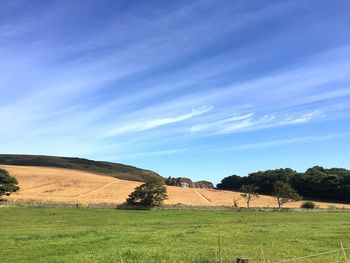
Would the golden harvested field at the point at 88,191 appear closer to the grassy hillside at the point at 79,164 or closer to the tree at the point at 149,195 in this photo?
the tree at the point at 149,195

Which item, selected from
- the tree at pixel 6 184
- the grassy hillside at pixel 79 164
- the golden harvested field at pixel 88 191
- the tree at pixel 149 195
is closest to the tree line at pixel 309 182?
the golden harvested field at pixel 88 191

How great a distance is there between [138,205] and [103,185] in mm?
43364

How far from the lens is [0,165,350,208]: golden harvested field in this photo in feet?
349

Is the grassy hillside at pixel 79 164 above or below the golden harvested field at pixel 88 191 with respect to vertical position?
above

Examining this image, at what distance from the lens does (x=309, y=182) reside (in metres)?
137

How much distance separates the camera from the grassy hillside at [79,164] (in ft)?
535

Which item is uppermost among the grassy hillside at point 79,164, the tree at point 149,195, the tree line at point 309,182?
the grassy hillside at point 79,164

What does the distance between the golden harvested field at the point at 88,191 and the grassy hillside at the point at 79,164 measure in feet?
74.7

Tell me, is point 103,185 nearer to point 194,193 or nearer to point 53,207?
point 194,193

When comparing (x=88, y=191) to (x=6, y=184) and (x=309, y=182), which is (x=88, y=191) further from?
(x=309, y=182)

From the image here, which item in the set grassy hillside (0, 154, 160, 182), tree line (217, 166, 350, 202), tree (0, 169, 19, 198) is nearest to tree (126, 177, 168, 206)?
tree (0, 169, 19, 198)

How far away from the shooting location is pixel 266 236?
103 ft

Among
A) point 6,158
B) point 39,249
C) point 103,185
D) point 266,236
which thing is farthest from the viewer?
point 6,158

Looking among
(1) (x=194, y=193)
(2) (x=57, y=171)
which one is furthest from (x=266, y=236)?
(2) (x=57, y=171)
